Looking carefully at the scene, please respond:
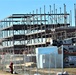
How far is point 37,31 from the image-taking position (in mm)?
88062

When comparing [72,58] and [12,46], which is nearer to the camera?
[72,58]

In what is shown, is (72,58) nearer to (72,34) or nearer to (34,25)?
(72,34)

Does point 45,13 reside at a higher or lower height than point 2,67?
higher

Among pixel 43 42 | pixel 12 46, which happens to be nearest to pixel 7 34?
pixel 12 46

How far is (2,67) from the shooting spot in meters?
46.9

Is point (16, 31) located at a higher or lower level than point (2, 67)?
higher

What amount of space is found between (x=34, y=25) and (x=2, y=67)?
4840cm

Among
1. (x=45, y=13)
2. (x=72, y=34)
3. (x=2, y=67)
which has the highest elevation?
(x=45, y=13)

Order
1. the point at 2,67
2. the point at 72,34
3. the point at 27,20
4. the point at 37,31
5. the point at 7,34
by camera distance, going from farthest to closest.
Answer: the point at 7,34 < the point at 27,20 < the point at 37,31 < the point at 72,34 < the point at 2,67

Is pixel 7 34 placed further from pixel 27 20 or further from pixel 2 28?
pixel 27 20

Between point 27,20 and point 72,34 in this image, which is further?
point 27,20

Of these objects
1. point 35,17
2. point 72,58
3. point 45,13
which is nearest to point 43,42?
point 45,13

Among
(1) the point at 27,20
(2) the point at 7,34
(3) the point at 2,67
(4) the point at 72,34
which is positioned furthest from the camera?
(2) the point at 7,34

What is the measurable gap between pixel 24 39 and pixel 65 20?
12.5m
